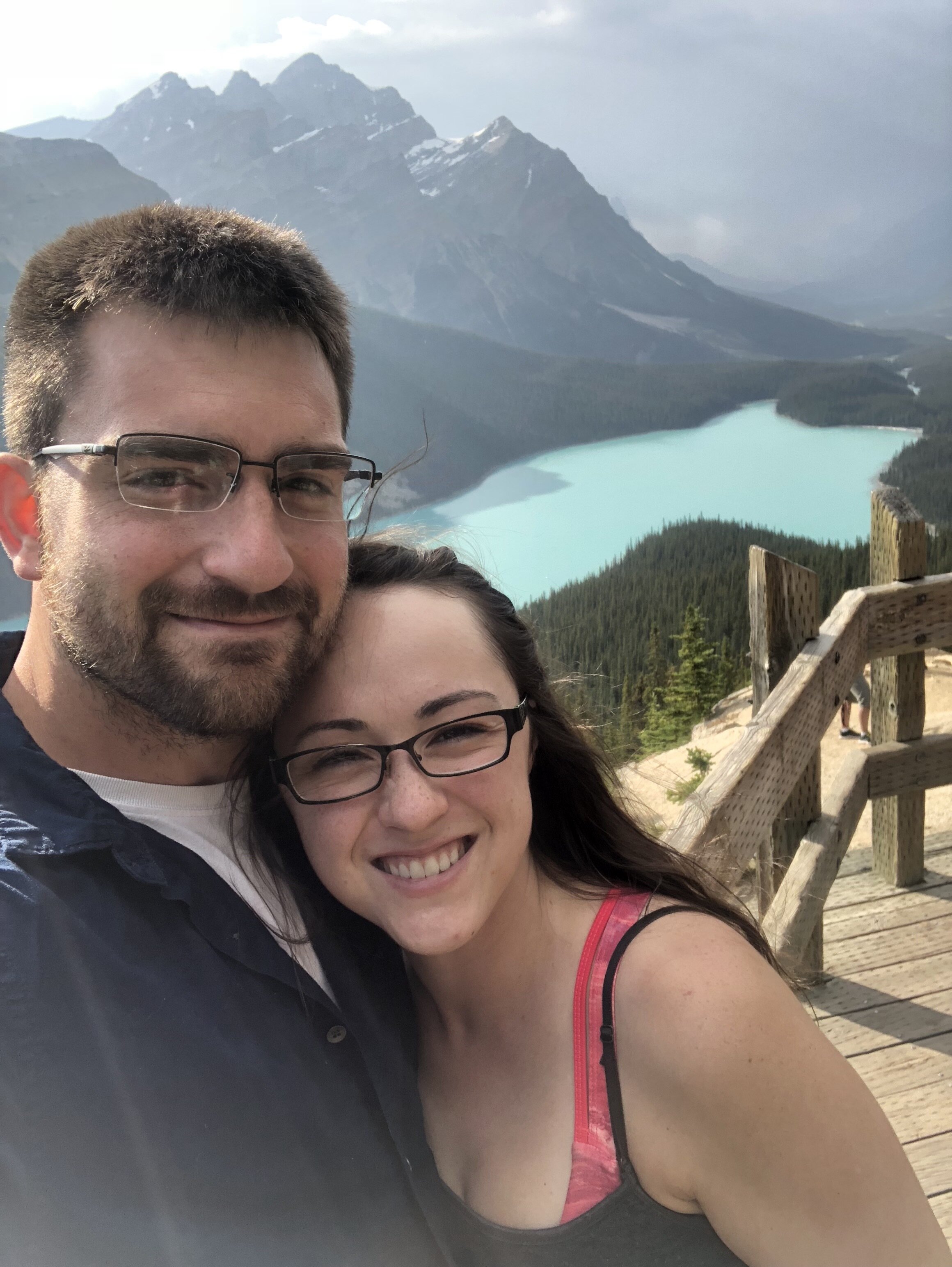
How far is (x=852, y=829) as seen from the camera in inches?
120

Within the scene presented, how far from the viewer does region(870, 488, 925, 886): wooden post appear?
10.1 ft

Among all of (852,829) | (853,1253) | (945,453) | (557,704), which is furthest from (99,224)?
(945,453)

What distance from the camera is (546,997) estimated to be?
103 centimetres

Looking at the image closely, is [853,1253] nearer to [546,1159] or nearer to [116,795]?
[546,1159]

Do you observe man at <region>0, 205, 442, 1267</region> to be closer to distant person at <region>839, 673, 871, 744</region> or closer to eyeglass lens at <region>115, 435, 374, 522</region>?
eyeglass lens at <region>115, 435, 374, 522</region>

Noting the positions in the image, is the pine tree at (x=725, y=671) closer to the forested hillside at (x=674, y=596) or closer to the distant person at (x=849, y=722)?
the forested hillside at (x=674, y=596)

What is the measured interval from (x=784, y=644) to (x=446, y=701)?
6.39ft

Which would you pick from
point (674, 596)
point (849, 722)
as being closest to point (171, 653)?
point (849, 722)

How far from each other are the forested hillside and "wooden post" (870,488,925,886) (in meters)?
9.93

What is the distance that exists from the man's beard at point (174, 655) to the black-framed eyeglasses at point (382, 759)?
78 mm

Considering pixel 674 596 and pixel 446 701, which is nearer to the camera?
pixel 446 701

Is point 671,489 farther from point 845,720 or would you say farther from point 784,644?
point 784,644

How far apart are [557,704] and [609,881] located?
289 millimetres

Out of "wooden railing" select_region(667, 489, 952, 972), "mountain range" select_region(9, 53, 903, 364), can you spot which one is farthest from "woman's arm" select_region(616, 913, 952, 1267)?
"mountain range" select_region(9, 53, 903, 364)
